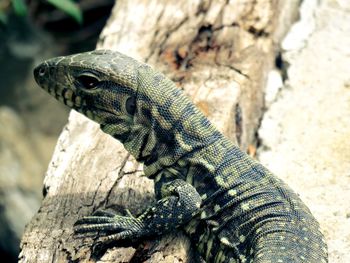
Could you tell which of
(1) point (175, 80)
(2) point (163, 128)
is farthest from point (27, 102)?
(2) point (163, 128)

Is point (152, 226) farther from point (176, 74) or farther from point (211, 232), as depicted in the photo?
point (176, 74)

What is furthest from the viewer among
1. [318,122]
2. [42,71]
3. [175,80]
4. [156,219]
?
[318,122]

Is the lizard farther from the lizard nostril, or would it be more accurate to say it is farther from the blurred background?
the blurred background

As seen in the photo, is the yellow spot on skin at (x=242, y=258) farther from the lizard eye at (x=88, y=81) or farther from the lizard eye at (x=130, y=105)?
the lizard eye at (x=88, y=81)

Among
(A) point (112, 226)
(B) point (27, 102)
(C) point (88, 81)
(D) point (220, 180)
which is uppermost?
(C) point (88, 81)

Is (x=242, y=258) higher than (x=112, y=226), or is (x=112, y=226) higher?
(x=242, y=258)

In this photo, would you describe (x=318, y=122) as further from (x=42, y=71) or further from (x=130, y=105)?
(x=42, y=71)

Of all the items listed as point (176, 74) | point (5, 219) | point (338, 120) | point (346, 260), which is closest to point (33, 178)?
point (5, 219)
